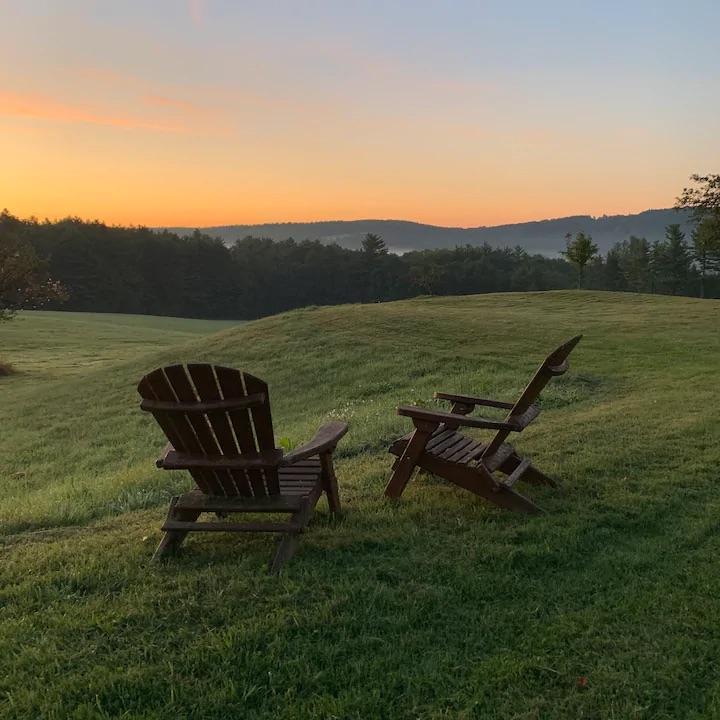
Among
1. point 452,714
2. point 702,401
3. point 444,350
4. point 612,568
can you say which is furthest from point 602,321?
point 452,714

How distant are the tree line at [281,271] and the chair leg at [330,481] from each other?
6539 cm

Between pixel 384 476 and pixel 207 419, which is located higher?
pixel 207 419

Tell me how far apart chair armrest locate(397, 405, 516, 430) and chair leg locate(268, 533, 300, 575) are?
1298 mm

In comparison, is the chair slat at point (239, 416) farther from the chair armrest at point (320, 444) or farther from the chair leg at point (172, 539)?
the chair leg at point (172, 539)

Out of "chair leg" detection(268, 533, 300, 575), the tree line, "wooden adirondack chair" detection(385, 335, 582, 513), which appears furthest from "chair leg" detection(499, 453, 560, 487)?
the tree line

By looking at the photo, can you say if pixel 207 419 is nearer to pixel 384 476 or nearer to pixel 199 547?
pixel 199 547

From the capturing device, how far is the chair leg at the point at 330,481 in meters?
4.66

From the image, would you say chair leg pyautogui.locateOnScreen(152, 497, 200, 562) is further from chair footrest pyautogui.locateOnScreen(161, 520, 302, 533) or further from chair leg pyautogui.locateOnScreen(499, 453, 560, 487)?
chair leg pyautogui.locateOnScreen(499, 453, 560, 487)

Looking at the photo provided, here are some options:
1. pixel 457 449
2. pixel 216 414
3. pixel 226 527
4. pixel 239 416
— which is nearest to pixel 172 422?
pixel 216 414

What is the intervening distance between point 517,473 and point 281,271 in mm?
85828

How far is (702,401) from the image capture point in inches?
356

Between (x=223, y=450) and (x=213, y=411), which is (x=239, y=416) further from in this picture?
(x=223, y=450)

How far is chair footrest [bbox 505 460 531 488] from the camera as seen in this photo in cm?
487

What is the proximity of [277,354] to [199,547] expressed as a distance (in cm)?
1192
